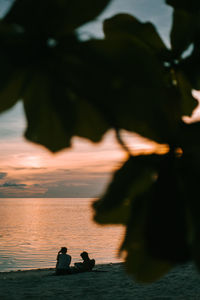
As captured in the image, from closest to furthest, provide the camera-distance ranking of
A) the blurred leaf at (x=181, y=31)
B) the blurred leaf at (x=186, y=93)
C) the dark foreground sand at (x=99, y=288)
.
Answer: the blurred leaf at (x=181, y=31) < the blurred leaf at (x=186, y=93) < the dark foreground sand at (x=99, y=288)

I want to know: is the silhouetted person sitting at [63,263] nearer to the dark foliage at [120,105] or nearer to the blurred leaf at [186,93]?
the blurred leaf at [186,93]

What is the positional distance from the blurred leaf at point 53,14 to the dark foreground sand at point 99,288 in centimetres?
1010

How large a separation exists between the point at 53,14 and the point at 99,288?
12.9 meters

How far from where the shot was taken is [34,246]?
4503 centimetres

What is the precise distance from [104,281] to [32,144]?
14083 millimetres

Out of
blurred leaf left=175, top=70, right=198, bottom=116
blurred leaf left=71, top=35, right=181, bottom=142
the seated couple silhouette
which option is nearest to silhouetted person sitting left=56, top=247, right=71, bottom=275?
the seated couple silhouette

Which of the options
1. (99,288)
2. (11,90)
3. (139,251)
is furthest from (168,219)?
(99,288)

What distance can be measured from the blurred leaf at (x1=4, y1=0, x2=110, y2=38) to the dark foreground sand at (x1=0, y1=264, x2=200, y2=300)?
10.1 meters

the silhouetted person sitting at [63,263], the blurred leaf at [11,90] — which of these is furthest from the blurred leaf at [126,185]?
the silhouetted person sitting at [63,263]

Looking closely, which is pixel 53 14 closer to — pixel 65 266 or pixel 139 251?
pixel 139 251

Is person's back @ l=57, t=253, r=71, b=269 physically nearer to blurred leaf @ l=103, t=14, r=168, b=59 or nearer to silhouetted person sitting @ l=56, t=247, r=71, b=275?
silhouetted person sitting @ l=56, t=247, r=71, b=275

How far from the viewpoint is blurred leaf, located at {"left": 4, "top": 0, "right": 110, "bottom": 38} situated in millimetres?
475

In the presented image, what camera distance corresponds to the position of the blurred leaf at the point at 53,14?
48 centimetres

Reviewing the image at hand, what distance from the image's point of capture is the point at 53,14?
491 mm
